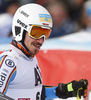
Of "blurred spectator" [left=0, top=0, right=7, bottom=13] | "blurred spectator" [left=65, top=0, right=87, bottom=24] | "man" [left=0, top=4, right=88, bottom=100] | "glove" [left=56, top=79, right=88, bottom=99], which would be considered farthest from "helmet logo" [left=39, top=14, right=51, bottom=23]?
"blurred spectator" [left=0, top=0, right=7, bottom=13]

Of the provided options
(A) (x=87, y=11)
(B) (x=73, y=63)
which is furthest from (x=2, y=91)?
(A) (x=87, y=11)

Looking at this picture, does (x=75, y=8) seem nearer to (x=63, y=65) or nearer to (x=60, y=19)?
(x=60, y=19)

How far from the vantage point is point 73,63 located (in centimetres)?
475

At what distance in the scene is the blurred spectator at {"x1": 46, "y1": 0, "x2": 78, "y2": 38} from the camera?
6.80 m

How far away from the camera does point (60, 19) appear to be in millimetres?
6906

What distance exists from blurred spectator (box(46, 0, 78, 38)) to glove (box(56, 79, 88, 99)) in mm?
3821

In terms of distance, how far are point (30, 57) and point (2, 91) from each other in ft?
1.86

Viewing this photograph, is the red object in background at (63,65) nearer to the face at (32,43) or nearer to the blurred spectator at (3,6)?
the face at (32,43)

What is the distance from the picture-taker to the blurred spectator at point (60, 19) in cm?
680

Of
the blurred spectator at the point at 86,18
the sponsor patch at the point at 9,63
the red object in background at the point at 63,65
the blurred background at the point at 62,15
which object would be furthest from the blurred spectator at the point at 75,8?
the sponsor patch at the point at 9,63

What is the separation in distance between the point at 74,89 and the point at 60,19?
14.0ft

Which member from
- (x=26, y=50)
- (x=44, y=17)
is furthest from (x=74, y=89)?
(x=44, y=17)

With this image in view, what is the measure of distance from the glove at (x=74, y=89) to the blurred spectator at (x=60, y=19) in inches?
150

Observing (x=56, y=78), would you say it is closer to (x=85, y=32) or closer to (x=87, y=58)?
(x=87, y=58)
